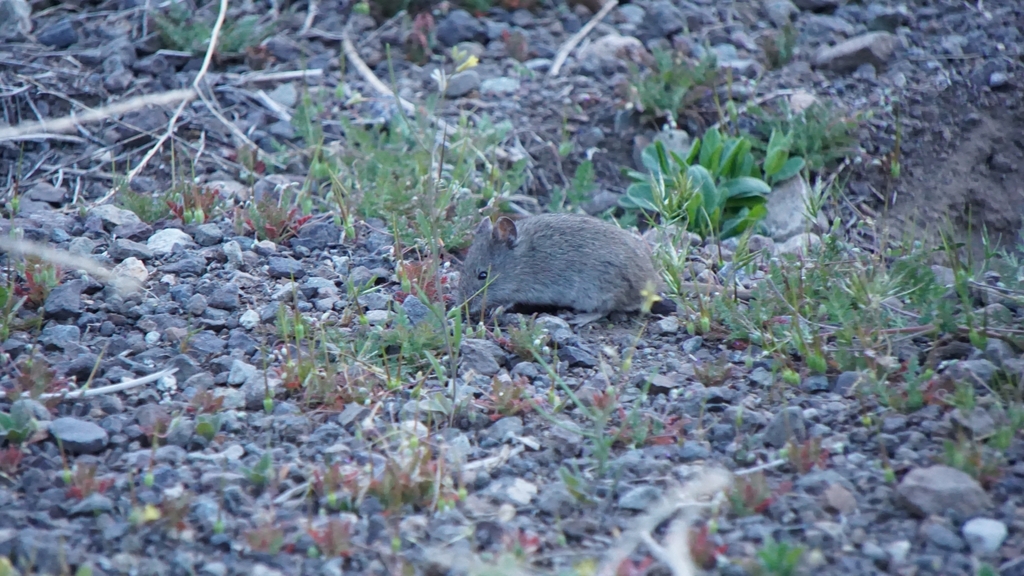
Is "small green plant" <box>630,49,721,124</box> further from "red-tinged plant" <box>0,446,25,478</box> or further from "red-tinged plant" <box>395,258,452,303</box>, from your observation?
"red-tinged plant" <box>0,446,25,478</box>

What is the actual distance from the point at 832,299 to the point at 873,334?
0.86 feet

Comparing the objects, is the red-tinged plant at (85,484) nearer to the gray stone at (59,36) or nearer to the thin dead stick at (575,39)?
the gray stone at (59,36)

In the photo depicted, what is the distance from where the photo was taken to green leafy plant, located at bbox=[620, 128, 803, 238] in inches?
273

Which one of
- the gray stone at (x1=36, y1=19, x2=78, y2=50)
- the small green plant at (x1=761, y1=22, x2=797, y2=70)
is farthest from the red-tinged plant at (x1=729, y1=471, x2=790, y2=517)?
the gray stone at (x1=36, y1=19, x2=78, y2=50)

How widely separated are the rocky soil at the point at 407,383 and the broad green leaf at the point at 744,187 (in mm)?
614

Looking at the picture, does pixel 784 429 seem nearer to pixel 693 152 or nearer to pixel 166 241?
pixel 693 152

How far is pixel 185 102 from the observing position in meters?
7.63

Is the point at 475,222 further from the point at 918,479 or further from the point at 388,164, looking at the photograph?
the point at 918,479

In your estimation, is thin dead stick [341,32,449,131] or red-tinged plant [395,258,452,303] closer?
red-tinged plant [395,258,452,303]

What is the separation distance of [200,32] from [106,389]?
4415 mm

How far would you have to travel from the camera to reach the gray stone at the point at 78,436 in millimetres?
4160

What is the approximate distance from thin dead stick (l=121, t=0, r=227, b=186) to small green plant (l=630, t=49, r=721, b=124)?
336 centimetres

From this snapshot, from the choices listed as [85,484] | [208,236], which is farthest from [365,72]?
[85,484]

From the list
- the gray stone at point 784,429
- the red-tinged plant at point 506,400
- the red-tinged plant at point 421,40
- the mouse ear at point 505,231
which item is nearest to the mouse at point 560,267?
the mouse ear at point 505,231
